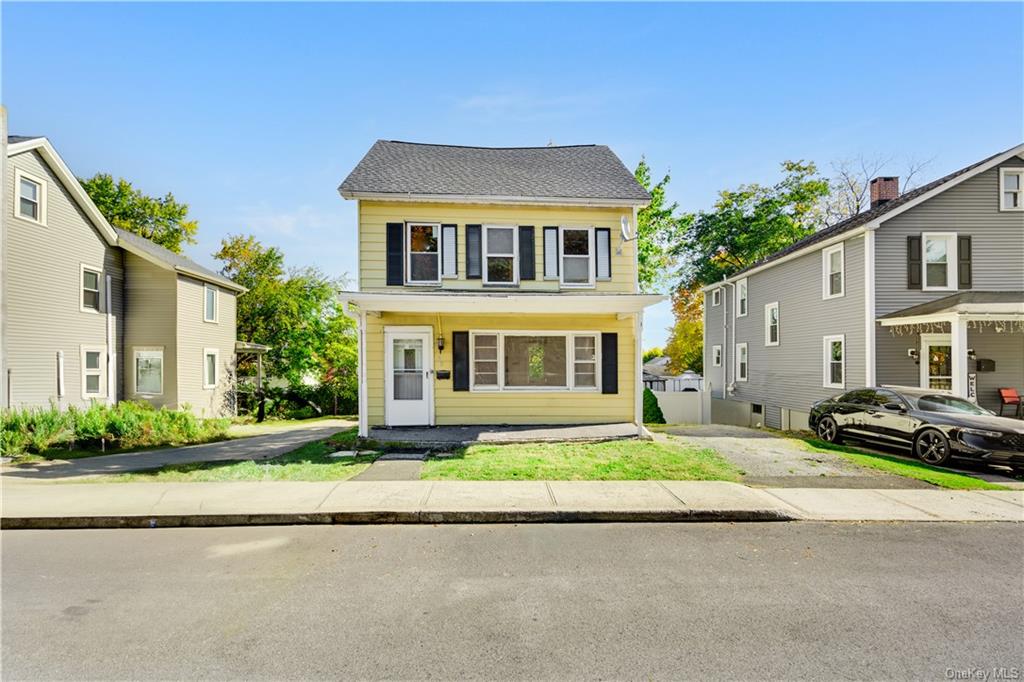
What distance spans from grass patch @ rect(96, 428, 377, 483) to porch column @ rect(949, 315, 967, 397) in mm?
13270

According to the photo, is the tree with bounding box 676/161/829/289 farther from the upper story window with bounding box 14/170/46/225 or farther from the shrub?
the upper story window with bounding box 14/170/46/225

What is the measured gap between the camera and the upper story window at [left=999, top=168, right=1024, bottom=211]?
14188 millimetres

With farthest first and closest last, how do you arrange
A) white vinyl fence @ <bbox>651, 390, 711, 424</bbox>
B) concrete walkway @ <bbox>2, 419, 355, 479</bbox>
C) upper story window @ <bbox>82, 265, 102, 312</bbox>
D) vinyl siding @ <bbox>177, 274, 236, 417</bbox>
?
white vinyl fence @ <bbox>651, 390, 711, 424</bbox> → vinyl siding @ <bbox>177, 274, 236, 417</bbox> → upper story window @ <bbox>82, 265, 102, 312</bbox> → concrete walkway @ <bbox>2, 419, 355, 479</bbox>

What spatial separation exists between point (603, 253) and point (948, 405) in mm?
7767

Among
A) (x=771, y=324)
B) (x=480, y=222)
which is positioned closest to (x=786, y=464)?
(x=480, y=222)

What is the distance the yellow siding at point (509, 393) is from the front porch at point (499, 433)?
1.00ft

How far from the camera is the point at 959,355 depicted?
462 inches

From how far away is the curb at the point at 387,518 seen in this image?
5.86 meters

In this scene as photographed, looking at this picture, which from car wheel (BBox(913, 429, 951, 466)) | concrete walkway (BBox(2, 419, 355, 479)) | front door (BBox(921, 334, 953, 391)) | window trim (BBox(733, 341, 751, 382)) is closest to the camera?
concrete walkway (BBox(2, 419, 355, 479))

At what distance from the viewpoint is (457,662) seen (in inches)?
124

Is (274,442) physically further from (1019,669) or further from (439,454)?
(1019,669)

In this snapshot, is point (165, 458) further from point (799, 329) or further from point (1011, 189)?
point (1011, 189)

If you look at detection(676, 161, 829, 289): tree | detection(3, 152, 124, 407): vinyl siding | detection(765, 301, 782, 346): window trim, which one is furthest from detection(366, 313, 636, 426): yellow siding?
detection(676, 161, 829, 289): tree

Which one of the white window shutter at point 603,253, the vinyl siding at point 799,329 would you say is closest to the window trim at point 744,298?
the vinyl siding at point 799,329
